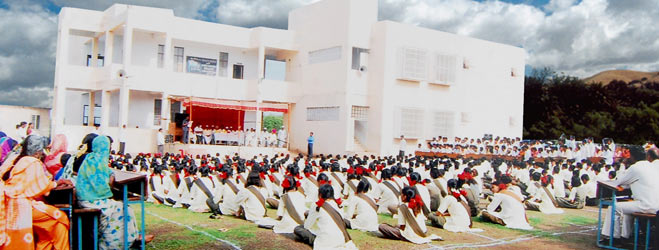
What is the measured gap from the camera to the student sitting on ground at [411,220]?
7508mm

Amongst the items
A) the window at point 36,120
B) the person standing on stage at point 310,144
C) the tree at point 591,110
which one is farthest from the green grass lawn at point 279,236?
the tree at point 591,110

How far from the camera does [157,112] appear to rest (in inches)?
999

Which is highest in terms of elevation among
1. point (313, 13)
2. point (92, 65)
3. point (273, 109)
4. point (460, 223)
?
point (313, 13)

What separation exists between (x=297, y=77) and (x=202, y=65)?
4.72m

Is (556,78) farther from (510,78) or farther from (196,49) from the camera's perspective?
(196,49)

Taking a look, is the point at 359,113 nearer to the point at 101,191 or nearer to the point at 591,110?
the point at 101,191

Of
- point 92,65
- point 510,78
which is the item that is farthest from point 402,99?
point 92,65

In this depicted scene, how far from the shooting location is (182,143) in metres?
22.6

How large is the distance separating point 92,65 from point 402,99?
14.8m

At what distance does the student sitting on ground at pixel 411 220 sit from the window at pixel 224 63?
20.4 m

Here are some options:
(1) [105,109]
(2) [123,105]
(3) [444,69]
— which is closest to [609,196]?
(3) [444,69]

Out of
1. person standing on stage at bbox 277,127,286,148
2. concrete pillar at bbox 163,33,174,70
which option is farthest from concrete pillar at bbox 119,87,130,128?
person standing on stage at bbox 277,127,286,148

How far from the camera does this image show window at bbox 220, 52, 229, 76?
1053 inches

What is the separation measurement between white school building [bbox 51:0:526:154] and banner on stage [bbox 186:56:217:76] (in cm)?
5
